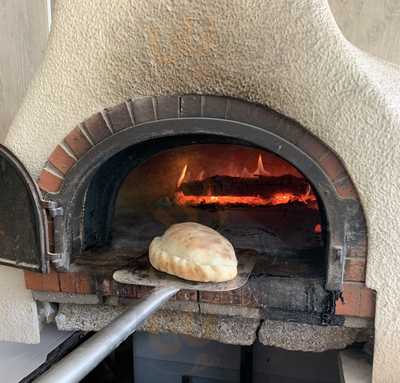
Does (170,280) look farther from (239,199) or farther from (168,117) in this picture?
(239,199)

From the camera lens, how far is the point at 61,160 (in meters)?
1.13

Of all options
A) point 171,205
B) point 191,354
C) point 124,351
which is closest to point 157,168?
point 171,205

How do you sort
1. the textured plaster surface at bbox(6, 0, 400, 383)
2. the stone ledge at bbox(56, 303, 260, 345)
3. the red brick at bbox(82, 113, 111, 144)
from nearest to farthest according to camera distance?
the textured plaster surface at bbox(6, 0, 400, 383)
the red brick at bbox(82, 113, 111, 144)
the stone ledge at bbox(56, 303, 260, 345)

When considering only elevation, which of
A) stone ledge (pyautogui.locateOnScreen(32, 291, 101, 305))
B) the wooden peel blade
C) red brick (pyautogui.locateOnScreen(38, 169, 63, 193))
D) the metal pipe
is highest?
red brick (pyautogui.locateOnScreen(38, 169, 63, 193))

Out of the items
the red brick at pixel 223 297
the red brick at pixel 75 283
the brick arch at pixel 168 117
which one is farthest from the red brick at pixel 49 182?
the red brick at pixel 223 297

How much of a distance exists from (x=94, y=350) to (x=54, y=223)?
61 cm

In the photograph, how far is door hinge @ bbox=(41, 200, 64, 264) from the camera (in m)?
1.11

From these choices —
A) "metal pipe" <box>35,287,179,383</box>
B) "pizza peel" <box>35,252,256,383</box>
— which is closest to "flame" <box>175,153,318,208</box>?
"pizza peel" <box>35,252,256,383</box>

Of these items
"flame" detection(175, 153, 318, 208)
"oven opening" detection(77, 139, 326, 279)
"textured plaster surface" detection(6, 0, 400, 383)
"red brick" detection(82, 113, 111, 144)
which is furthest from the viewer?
"flame" detection(175, 153, 318, 208)

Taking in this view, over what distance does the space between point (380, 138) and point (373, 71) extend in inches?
7.7

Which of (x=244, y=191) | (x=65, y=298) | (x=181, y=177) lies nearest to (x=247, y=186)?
(x=244, y=191)

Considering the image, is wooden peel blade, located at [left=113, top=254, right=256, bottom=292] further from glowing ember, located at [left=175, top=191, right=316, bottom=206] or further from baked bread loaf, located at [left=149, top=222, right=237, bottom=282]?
glowing ember, located at [left=175, top=191, right=316, bottom=206]

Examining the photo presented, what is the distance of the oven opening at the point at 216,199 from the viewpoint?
138cm

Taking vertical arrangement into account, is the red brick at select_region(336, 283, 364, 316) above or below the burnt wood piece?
below
